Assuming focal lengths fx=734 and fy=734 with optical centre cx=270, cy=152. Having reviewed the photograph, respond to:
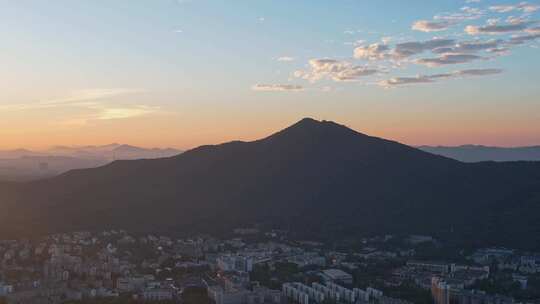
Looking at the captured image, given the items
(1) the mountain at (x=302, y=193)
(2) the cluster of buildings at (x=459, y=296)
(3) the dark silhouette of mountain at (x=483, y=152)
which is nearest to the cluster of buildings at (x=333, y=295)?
(2) the cluster of buildings at (x=459, y=296)

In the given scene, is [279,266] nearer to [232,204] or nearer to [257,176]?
[232,204]

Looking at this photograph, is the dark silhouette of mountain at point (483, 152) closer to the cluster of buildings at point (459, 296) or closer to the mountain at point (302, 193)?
the mountain at point (302, 193)

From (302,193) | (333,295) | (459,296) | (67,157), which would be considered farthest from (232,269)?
(67,157)

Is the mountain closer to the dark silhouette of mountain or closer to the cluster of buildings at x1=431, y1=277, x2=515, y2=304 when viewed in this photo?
the cluster of buildings at x1=431, y1=277, x2=515, y2=304

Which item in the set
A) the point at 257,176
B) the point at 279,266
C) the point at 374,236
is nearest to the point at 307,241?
the point at 374,236

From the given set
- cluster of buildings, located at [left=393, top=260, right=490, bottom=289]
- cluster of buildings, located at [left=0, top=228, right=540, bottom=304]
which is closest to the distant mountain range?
cluster of buildings, located at [left=0, top=228, right=540, bottom=304]

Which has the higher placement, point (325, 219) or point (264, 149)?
point (264, 149)

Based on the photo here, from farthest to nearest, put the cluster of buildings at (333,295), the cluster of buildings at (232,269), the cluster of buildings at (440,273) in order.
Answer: the cluster of buildings at (440,273) → the cluster of buildings at (232,269) → the cluster of buildings at (333,295)
